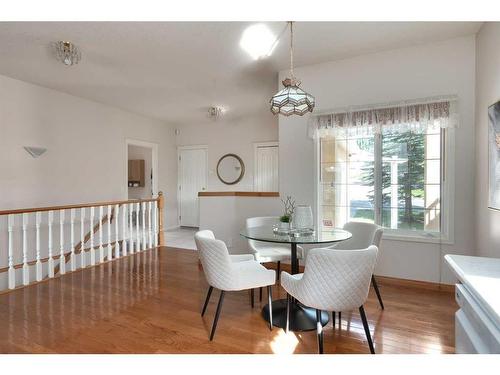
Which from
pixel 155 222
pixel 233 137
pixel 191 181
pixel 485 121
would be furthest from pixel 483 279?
pixel 191 181

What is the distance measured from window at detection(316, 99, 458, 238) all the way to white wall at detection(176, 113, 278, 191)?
2713 mm

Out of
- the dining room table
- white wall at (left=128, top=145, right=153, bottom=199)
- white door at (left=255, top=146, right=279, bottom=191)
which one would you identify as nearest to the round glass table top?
the dining room table

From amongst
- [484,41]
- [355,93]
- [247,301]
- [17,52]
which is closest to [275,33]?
[355,93]

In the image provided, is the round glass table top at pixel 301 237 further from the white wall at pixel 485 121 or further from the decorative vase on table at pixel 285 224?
the white wall at pixel 485 121

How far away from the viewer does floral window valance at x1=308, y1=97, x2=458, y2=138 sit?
292 cm

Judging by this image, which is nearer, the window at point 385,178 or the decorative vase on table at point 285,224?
the decorative vase on table at point 285,224

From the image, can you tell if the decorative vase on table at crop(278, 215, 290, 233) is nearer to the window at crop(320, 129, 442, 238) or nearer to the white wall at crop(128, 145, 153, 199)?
the window at crop(320, 129, 442, 238)

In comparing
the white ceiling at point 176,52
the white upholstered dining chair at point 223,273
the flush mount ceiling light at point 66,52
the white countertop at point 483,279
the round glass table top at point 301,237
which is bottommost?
the white upholstered dining chair at point 223,273

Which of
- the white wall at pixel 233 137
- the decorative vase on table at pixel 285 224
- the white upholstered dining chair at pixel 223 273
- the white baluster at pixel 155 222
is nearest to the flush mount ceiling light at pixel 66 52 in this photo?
the white upholstered dining chair at pixel 223 273

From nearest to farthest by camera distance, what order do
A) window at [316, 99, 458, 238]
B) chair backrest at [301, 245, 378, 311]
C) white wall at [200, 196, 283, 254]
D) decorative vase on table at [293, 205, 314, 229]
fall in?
1. chair backrest at [301, 245, 378, 311]
2. decorative vase on table at [293, 205, 314, 229]
3. window at [316, 99, 458, 238]
4. white wall at [200, 196, 283, 254]

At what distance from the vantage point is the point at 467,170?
288 cm

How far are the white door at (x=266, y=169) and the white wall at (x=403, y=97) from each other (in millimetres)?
2304

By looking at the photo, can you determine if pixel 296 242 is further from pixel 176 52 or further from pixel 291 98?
pixel 176 52

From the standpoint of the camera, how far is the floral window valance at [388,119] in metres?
2.92
